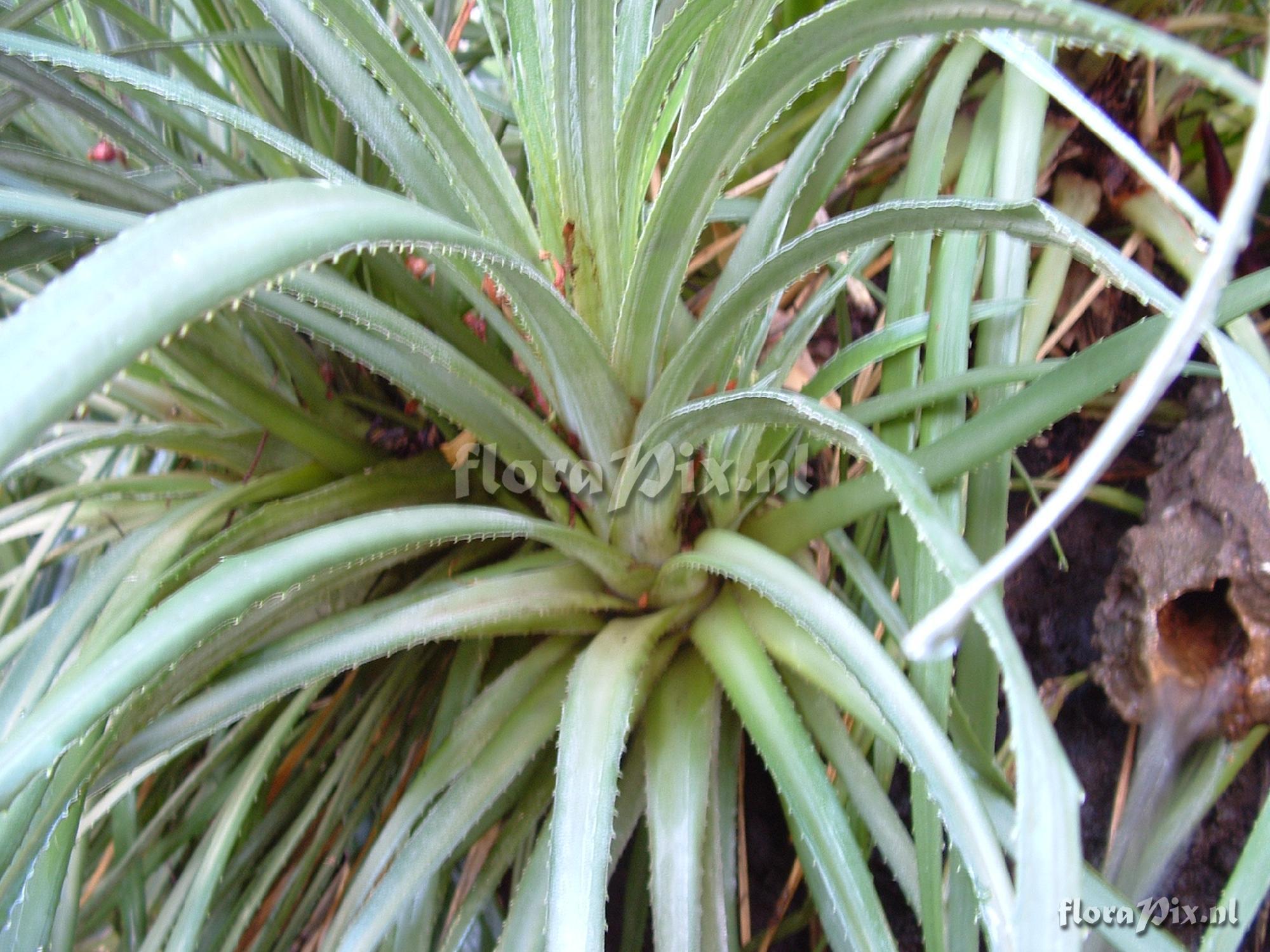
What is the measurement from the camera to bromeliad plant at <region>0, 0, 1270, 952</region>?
27 centimetres

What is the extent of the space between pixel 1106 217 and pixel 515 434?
439 mm

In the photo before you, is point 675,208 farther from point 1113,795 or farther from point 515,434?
point 1113,795

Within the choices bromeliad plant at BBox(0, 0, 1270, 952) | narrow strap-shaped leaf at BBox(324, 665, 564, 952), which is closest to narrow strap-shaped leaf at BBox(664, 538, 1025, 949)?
bromeliad plant at BBox(0, 0, 1270, 952)

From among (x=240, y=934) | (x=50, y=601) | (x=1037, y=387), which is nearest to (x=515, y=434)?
(x=1037, y=387)

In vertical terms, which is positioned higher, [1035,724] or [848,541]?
[848,541]

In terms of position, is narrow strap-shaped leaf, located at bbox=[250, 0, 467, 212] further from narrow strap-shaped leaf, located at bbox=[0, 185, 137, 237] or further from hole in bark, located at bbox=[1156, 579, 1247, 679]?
hole in bark, located at bbox=[1156, 579, 1247, 679]

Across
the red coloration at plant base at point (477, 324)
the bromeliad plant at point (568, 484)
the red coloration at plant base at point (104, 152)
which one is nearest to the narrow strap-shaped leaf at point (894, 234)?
the bromeliad plant at point (568, 484)

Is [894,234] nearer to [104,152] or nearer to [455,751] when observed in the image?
[455,751]

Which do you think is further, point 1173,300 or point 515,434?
point 515,434

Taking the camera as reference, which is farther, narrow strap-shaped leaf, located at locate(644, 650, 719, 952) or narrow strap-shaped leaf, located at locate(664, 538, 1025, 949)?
narrow strap-shaped leaf, located at locate(644, 650, 719, 952)

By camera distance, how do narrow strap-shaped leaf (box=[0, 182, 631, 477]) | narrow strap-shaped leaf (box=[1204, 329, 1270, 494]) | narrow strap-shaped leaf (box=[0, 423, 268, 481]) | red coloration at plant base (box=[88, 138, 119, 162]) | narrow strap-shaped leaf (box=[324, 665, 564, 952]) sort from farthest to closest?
red coloration at plant base (box=[88, 138, 119, 162]), narrow strap-shaped leaf (box=[0, 423, 268, 481]), narrow strap-shaped leaf (box=[324, 665, 564, 952]), narrow strap-shaped leaf (box=[1204, 329, 1270, 494]), narrow strap-shaped leaf (box=[0, 182, 631, 477])

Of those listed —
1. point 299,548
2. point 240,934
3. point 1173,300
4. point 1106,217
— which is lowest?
point 240,934

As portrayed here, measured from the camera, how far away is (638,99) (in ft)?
1.12

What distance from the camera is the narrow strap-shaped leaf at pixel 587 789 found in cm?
29
